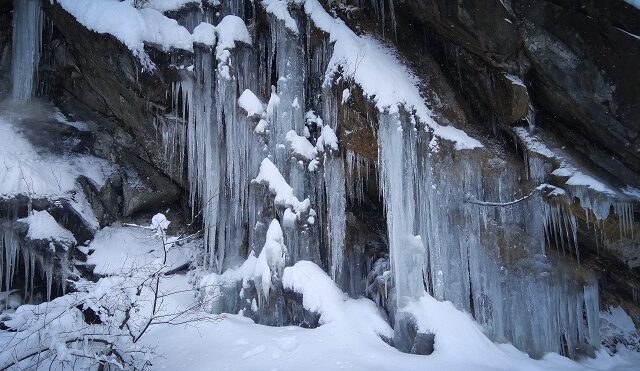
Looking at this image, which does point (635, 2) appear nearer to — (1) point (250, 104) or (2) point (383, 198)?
→ (2) point (383, 198)

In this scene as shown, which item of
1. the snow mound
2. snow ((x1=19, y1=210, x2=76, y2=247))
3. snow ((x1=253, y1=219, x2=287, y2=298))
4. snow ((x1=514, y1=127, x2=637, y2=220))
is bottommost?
the snow mound

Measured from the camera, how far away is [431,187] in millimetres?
7496

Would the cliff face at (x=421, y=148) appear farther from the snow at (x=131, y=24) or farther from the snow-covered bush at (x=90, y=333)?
the snow-covered bush at (x=90, y=333)

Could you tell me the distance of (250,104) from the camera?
26.4 feet

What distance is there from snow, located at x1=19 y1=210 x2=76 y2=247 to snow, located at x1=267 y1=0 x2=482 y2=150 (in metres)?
5.63

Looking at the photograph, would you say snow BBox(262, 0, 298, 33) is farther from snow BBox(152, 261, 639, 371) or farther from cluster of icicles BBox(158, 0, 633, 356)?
snow BBox(152, 261, 639, 371)

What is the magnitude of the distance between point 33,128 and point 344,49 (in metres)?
6.53

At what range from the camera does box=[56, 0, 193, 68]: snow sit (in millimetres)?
7637

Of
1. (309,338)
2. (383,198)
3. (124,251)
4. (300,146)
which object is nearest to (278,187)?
(300,146)

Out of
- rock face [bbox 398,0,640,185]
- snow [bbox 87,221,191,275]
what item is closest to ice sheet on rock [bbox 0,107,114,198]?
snow [bbox 87,221,191,275]

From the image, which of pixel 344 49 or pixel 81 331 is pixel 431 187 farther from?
pixel 81 331

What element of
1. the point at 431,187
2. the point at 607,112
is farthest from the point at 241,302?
the point at 607,112

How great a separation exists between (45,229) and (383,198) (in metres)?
6.13

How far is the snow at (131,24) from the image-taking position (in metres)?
7.64
